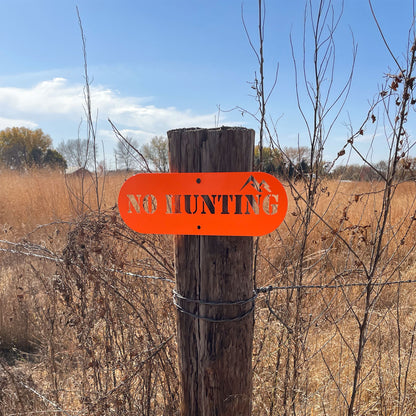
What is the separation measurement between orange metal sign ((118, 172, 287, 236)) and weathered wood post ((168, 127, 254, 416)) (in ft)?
0.17

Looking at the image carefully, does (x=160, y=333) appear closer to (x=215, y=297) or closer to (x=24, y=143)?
(x=215, y=297)

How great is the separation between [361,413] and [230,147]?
69.0 inches

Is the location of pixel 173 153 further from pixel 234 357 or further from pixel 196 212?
pixel 234 357

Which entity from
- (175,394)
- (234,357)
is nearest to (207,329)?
(234,357)

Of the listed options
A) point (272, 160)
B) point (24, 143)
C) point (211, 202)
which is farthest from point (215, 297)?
point (24, 143)

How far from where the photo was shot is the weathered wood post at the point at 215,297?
3.26 ft

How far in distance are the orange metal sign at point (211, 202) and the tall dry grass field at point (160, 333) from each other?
478mm

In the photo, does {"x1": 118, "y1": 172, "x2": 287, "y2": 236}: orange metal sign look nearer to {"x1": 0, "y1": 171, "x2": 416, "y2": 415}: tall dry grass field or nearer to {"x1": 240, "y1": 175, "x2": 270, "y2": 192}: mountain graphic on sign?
{"x1": 240, "y1": 175, "x2": 270, "y2": 192}: mountain graphic on sign

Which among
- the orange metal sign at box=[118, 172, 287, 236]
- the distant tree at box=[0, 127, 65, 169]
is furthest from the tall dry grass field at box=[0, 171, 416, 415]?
the distant tree at box=[0, 127, 65, 169]

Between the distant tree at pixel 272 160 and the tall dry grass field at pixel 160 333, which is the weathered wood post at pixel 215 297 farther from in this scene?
the distant tree at pixel 272 160

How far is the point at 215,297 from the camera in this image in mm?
1028

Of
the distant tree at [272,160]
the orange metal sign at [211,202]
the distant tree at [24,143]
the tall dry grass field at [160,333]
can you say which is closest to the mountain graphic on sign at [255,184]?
the orange metal sign at [211,202]

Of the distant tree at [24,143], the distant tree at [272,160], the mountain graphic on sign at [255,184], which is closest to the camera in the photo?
the mountain graphic on sign at [255,184]

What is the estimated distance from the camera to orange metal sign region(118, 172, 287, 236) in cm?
94
